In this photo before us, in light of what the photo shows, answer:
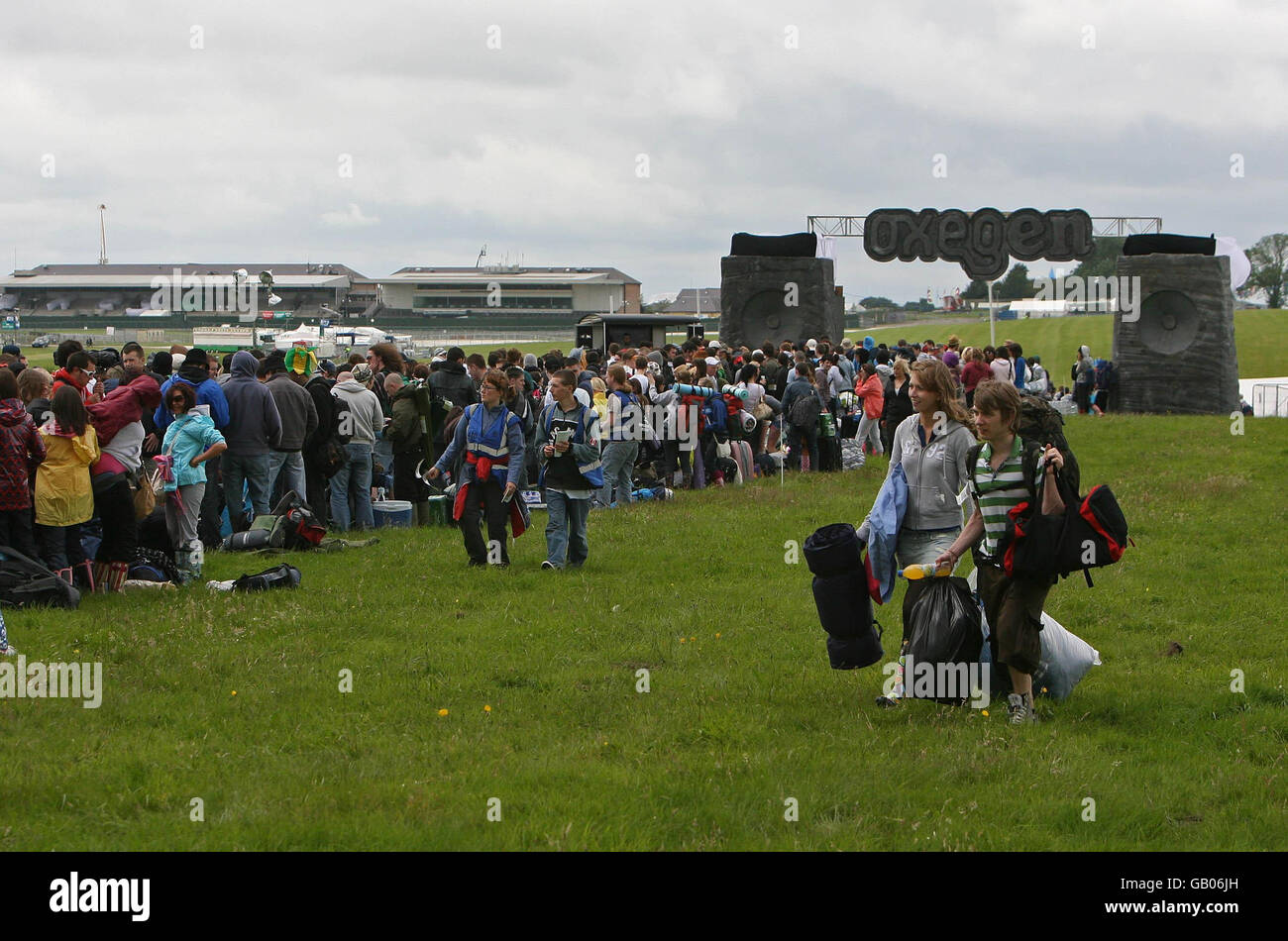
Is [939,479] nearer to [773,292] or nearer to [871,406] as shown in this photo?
[871,406]

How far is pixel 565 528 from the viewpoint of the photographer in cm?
1164

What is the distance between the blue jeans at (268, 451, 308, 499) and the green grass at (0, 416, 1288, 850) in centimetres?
155

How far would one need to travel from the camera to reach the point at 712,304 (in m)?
141

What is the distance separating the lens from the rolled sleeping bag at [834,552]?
23.2 ft

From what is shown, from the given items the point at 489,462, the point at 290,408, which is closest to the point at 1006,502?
the point at 489,462

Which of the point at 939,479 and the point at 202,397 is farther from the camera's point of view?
the point at 202,397

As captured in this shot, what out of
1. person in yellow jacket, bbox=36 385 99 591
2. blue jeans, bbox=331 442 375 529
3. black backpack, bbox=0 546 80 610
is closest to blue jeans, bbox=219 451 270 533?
blue jeans, bbox=331 442 375 529

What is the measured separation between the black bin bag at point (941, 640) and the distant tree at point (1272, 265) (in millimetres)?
148686

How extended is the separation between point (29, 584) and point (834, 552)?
609cm

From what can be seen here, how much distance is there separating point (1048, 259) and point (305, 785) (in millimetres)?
29766

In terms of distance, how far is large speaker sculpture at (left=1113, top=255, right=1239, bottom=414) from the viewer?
2873 cm

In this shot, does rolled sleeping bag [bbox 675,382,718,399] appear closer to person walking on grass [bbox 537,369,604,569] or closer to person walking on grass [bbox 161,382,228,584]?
person walking on grass [bbox 537,369,604,569]

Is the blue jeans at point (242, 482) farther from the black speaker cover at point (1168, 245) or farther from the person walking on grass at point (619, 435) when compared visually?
the black speaker cover at point (1168, 245)

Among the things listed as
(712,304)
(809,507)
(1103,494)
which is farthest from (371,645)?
(712,304)
